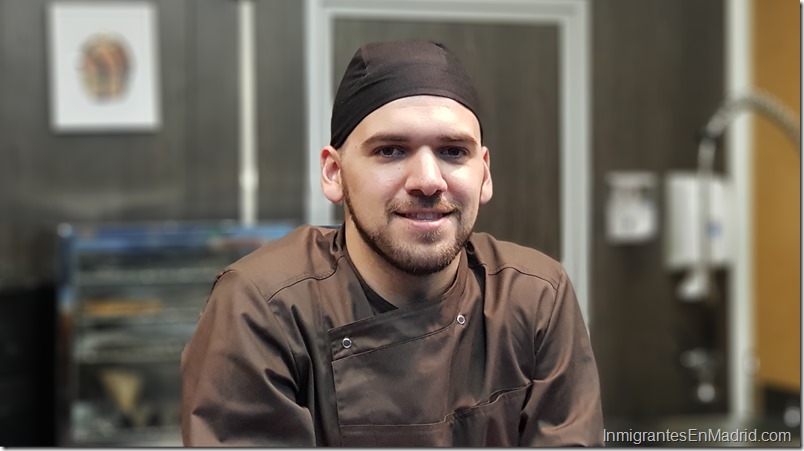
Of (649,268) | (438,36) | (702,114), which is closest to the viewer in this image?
(438,36)

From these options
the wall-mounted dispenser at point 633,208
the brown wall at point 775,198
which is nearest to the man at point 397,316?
the brown wall at point 775,198

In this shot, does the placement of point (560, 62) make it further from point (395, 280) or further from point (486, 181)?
point (395, 280)

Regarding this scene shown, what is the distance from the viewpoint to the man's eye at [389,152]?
727mm

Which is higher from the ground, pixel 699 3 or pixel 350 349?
pixel 699 3

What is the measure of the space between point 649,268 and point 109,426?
1.43 meters

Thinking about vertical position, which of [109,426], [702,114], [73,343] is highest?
[702,114]

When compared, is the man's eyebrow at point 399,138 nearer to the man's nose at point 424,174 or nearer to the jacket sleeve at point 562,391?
the man's nose at point 424,174

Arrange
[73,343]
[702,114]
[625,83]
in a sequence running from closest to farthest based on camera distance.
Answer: [625,83], [702,114], [73,343]

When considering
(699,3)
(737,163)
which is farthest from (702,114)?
(699,3)

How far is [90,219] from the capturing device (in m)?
2.36

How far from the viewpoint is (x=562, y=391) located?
0.78 meters

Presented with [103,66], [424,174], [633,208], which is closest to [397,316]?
[424,174]

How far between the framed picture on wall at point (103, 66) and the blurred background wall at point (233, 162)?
0.03 meters

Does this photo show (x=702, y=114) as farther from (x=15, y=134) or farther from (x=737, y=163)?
(x=15, y=134)
